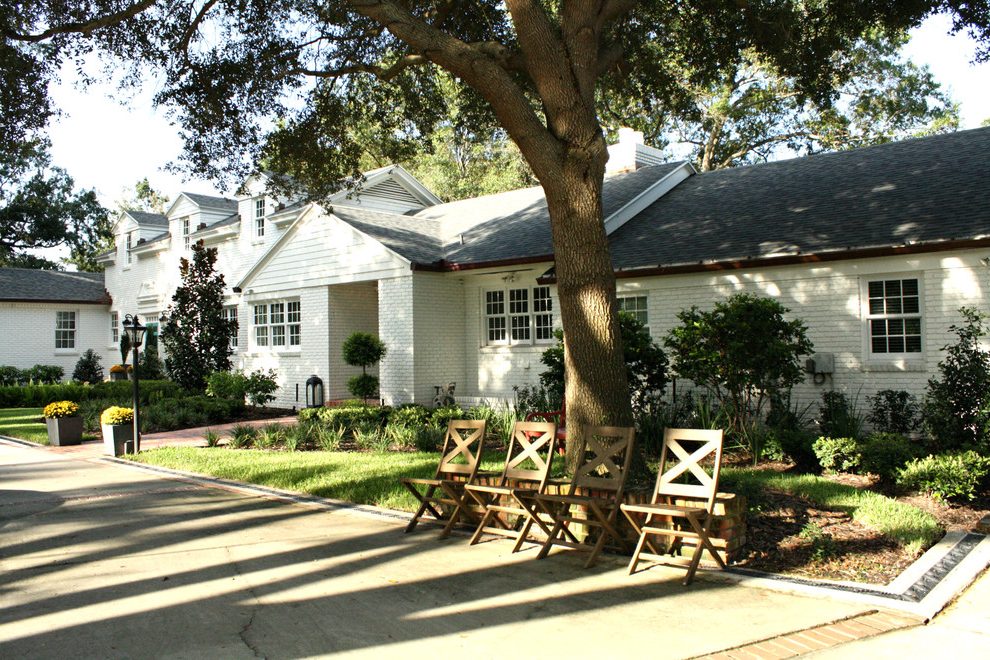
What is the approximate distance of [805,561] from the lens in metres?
6.39

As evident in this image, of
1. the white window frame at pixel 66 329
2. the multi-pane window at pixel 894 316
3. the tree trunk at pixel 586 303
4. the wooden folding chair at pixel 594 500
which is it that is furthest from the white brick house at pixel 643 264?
the white window frame at pixel 66 329

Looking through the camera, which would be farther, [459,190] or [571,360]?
[459,190]

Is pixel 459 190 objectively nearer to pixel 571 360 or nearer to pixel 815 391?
pixel 815 391

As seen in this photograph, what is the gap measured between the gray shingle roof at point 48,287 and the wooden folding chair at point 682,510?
33181mm

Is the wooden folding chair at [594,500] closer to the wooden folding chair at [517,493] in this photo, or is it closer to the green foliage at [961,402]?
the wooden folding chair at [517,493]

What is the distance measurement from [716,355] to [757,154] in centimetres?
2831

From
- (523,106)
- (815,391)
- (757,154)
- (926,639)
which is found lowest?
(926,639)

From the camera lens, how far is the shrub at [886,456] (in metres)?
8.91

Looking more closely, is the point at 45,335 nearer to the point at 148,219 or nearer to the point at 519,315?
the point at 148,219

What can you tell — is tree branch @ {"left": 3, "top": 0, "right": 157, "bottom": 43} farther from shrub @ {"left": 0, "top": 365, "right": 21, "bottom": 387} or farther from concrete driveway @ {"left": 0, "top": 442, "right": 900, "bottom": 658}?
shrub @ {"left": 0, "top": 365, "right": 21, "bottom": 387}

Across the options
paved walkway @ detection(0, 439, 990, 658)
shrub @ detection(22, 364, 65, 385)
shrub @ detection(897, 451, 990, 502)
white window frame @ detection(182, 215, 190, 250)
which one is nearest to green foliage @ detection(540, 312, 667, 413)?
shrub @ detection(897, 451, 990, 502)

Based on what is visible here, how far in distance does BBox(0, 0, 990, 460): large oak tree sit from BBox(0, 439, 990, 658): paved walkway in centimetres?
239

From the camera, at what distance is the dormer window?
1066 inches

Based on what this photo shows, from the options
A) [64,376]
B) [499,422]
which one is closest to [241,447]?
[499,422]
